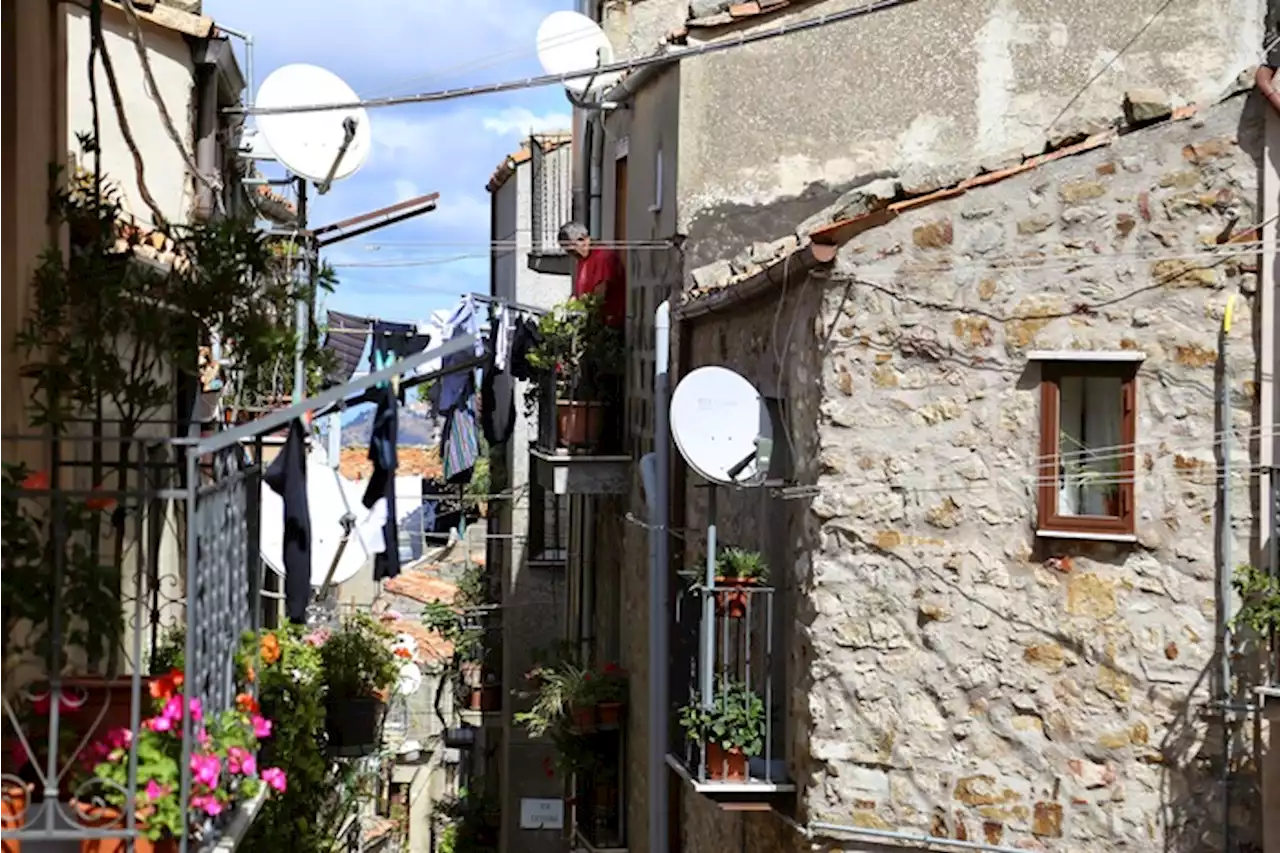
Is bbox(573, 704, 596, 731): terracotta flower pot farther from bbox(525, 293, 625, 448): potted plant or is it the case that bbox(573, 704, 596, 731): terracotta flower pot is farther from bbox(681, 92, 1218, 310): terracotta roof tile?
bbox(681, 92, 1218, 310): terracotta roof tile

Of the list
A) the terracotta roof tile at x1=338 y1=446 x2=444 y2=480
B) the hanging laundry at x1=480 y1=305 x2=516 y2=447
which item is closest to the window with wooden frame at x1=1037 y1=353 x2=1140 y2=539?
the hanging laundry at x1=480 y1=305 x2=516 y2=447

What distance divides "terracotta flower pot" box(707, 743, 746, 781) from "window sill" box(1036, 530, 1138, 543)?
2362mm

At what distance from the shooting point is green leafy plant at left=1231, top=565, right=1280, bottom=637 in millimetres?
9922

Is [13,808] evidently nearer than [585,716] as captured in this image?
Yes

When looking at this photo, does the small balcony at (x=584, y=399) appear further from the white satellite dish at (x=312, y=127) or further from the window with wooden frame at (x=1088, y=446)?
the window with wooden frame at (x=1088, y=446)

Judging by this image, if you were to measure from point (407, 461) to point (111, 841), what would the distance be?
1317 inches

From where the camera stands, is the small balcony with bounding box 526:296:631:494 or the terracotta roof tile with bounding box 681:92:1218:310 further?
the small balcony with bounding box 526:296:631:494

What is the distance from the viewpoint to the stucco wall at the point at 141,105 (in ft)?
47.5

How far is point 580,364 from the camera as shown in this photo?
708 inches

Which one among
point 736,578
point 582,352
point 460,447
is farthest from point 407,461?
point 736,578

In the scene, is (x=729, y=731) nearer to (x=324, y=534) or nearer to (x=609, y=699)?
(x=324, y=534)

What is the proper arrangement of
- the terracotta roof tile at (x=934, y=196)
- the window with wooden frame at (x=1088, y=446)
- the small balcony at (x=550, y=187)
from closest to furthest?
the window with wooden frame at (x=1088, y=446) < the terracotta roof tile at (x=934, y=196) < the small balcony at (x=550, y=187)

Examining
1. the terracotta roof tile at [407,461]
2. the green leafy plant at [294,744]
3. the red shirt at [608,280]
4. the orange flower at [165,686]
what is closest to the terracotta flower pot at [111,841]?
the orange flower at [165,686]

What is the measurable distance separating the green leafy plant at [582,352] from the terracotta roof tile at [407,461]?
14.9m
